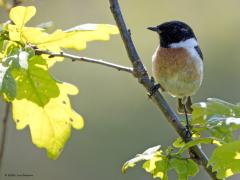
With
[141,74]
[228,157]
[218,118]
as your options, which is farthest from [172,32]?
[228,157]

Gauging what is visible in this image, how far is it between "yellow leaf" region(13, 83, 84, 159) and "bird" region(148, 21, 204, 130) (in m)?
1.17

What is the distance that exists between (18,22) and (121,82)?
8.56m

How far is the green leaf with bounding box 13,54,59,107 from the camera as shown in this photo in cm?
231

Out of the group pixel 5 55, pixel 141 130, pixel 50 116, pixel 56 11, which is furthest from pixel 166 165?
pixel 56 11

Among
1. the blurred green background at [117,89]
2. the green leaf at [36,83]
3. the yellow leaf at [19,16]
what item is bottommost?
the blurred green background at [117,89]

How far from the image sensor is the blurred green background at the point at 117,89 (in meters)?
8.26

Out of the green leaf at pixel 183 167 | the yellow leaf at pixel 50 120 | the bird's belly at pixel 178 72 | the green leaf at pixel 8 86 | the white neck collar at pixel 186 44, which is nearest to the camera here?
the green leaf at pixel 8 86

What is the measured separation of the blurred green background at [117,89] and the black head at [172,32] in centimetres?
360

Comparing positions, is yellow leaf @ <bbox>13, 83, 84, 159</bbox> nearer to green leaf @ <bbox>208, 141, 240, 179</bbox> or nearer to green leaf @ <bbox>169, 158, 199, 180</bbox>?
green leaf @ <bbox>169, 158, 199, 180</bbox>

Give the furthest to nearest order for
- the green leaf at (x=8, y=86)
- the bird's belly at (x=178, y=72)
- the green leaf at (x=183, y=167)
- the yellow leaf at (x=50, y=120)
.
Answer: the bird's belly at (x=178, y=72)
the yellow leaf at (x=50, y=120)
the green leaf at (x=183, y=167)
the green leaf at (x=8, y=86)

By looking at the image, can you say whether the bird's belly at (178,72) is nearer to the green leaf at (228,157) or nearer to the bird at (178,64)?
the bird at (178,64)

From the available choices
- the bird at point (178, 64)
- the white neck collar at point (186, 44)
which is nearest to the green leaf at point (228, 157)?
the bird at point (178, 64)

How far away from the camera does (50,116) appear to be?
2.44m

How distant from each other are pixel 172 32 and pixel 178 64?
0.84 feet
